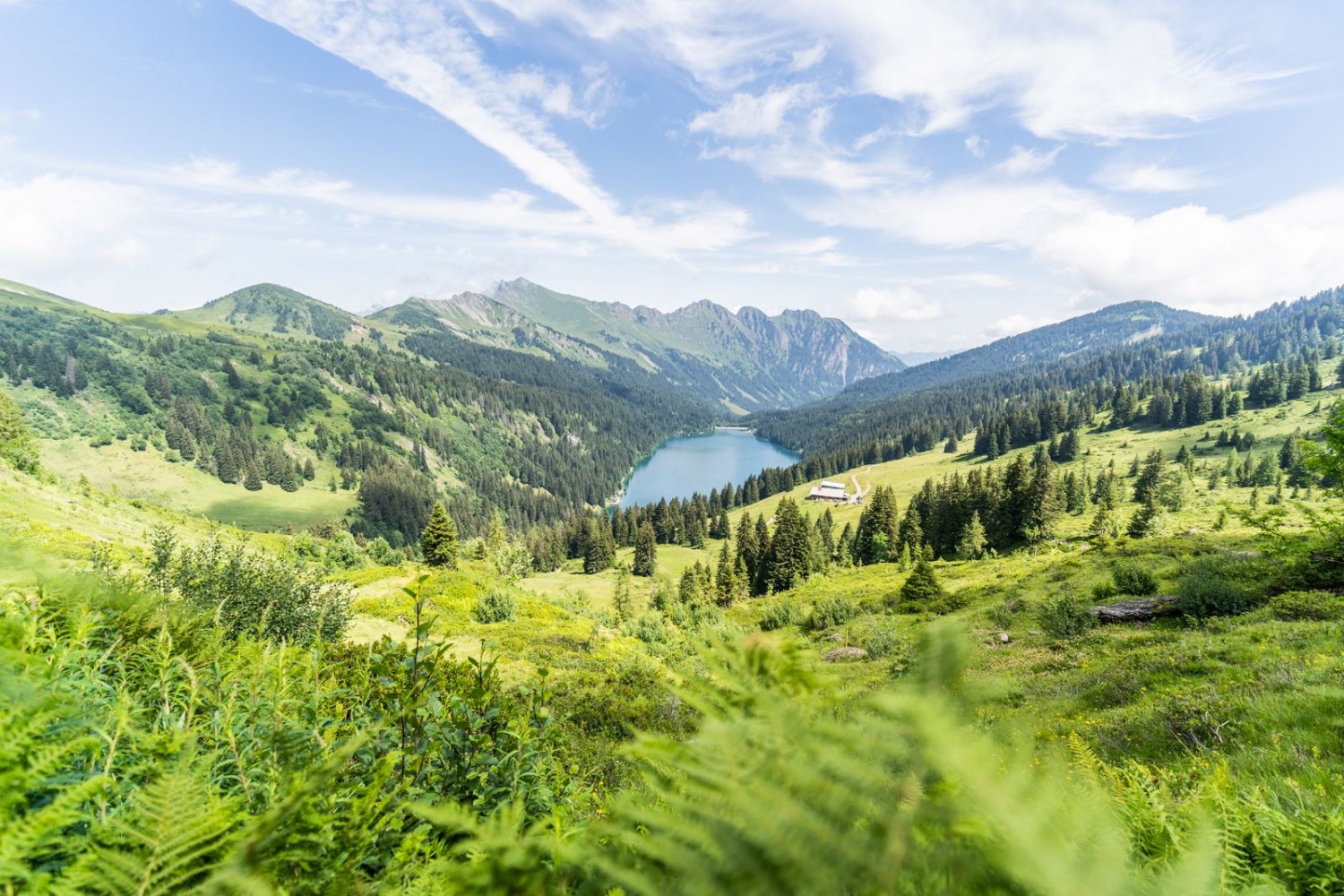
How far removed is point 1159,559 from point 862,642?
54.2 ft

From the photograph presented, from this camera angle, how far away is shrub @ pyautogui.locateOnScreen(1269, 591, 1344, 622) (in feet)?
48.3

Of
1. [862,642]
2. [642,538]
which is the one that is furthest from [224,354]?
[862,642]

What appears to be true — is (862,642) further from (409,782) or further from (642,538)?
(642,538)

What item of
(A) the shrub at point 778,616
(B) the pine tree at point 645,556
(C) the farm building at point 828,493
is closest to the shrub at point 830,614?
(A) the shrub at point 778,616

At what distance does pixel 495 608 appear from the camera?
87.1 ft

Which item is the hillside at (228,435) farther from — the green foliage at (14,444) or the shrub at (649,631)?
the shrub at (649,631)

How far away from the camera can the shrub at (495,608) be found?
26.3 m

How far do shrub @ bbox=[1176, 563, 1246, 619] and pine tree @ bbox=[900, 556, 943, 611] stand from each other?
1352 centimetres

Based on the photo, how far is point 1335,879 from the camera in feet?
8.09

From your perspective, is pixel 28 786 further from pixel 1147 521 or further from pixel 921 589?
pixel 1147 521

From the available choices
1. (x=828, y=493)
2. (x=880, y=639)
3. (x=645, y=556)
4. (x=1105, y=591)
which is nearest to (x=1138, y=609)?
(x=1105, y=591)

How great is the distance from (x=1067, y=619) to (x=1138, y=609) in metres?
2.20

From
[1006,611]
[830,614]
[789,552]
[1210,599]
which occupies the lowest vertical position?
[789,552]

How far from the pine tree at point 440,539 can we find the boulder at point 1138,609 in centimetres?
4225
